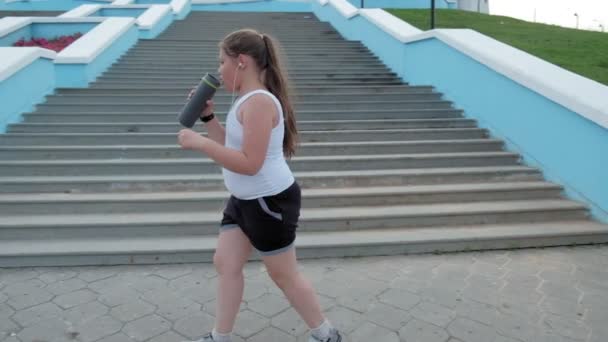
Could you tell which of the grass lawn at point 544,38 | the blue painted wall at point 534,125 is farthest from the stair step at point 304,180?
the grass lawn at point 544,38

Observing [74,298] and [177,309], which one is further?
[74,298]

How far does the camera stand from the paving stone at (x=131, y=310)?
323cm

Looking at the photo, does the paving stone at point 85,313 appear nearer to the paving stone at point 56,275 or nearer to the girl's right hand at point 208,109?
the paving stone at point 56,275

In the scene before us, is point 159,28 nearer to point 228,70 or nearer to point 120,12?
point 120,12

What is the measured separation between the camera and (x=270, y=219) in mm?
2375

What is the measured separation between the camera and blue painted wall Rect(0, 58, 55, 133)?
595cm

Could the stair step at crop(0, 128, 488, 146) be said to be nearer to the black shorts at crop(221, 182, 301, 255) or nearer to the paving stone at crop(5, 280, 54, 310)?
the paving stone at crop(5, 280, 54, 310)

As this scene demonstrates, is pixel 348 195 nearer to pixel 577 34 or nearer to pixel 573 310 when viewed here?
pixel 573 310

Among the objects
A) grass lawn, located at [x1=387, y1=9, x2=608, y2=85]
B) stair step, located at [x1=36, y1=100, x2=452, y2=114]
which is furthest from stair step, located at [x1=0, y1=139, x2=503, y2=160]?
grass lawn, located at [x1=387, y1=9, x2=608, y2=85]

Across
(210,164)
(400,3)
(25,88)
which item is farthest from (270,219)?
(400,3)

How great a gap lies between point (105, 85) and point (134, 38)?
3056 mm

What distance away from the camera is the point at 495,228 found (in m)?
4.64

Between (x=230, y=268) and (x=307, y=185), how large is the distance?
270 centimetres

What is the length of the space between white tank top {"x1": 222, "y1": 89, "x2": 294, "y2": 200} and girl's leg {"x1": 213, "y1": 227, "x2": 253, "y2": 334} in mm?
244
